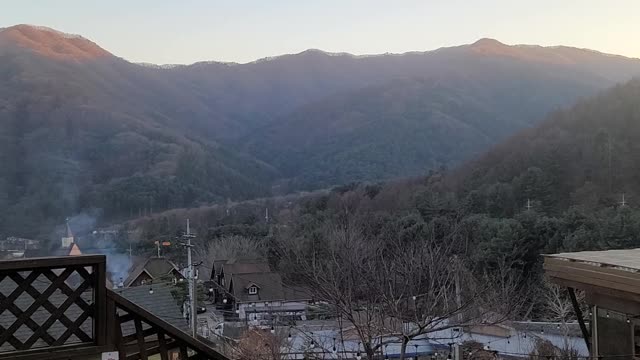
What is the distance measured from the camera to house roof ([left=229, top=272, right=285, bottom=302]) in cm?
2170

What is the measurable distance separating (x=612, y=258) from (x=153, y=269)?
22839mm

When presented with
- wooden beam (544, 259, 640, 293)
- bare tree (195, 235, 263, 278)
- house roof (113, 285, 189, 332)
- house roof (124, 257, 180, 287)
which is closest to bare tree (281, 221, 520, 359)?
house roof (113, 285, 189, 332)

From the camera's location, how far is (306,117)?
78625 millimetres

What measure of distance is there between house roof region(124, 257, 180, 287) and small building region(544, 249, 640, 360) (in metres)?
21.0

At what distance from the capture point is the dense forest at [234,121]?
48.5 meters

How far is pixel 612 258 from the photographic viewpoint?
3.87 m

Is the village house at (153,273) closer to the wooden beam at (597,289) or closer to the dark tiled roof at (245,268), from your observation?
the dark tiled roof at (245,268)

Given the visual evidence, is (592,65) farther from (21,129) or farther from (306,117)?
(21,129)

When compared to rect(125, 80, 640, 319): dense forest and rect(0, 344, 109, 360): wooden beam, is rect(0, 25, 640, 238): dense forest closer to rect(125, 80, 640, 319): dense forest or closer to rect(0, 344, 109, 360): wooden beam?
rect(125, 80, 640, 319): dense forest

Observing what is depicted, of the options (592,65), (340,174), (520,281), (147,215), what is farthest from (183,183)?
(592,65)

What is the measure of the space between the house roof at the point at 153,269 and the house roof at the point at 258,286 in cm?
358

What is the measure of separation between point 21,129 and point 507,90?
6098 cm

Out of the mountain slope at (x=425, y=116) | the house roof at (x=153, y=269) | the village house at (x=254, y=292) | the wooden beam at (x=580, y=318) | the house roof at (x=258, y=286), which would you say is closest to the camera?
the wooden beam at (x=580, y=318)

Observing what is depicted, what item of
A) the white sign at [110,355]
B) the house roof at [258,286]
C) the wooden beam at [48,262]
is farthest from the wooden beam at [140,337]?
the house roof at [258,286]
